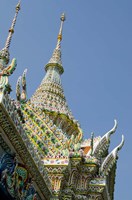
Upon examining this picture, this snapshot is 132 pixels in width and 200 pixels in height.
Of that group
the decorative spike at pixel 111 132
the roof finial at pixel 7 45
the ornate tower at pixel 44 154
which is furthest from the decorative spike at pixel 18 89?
the decorative spike at pixel 111 132

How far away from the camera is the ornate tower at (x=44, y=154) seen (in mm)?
9516

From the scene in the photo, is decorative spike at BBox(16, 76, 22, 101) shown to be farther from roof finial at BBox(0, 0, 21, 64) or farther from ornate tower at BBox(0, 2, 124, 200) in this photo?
roof finial at BBox(0, 0, 21, 64)

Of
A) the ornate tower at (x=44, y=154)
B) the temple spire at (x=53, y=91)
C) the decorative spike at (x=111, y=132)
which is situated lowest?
the ornate tower at (x=44, y=154)

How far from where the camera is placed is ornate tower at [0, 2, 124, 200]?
9.52 m

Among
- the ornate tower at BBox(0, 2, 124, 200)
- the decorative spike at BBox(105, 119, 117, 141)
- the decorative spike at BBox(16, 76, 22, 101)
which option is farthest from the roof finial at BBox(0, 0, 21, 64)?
the decorative spike at BBox(105, 119, 117, 141)

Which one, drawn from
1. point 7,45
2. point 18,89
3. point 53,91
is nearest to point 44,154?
point 18,89

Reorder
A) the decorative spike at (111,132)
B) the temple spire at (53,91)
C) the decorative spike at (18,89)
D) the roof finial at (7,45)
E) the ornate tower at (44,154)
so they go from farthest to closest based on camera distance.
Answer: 1. the temple spire at (53,91)
2. the decorative spike at (111,132)
3. the decorative spike at (18,89)
4. the roof finial at (7,45)
5. the ornate tower at (44,154)

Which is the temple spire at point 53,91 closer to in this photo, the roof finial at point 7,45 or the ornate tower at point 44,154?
the ornate tower at point 44,154

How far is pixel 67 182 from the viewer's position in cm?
1309

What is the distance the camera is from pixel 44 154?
13.1 m

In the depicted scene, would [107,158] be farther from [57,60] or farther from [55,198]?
[57,60]

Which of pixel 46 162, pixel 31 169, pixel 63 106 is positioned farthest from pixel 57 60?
pixel 31 169

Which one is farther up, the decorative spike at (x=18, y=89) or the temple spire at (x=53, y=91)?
the temple spire at (x=53, y=91)

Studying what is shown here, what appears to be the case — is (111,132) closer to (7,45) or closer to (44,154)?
(44,154)
